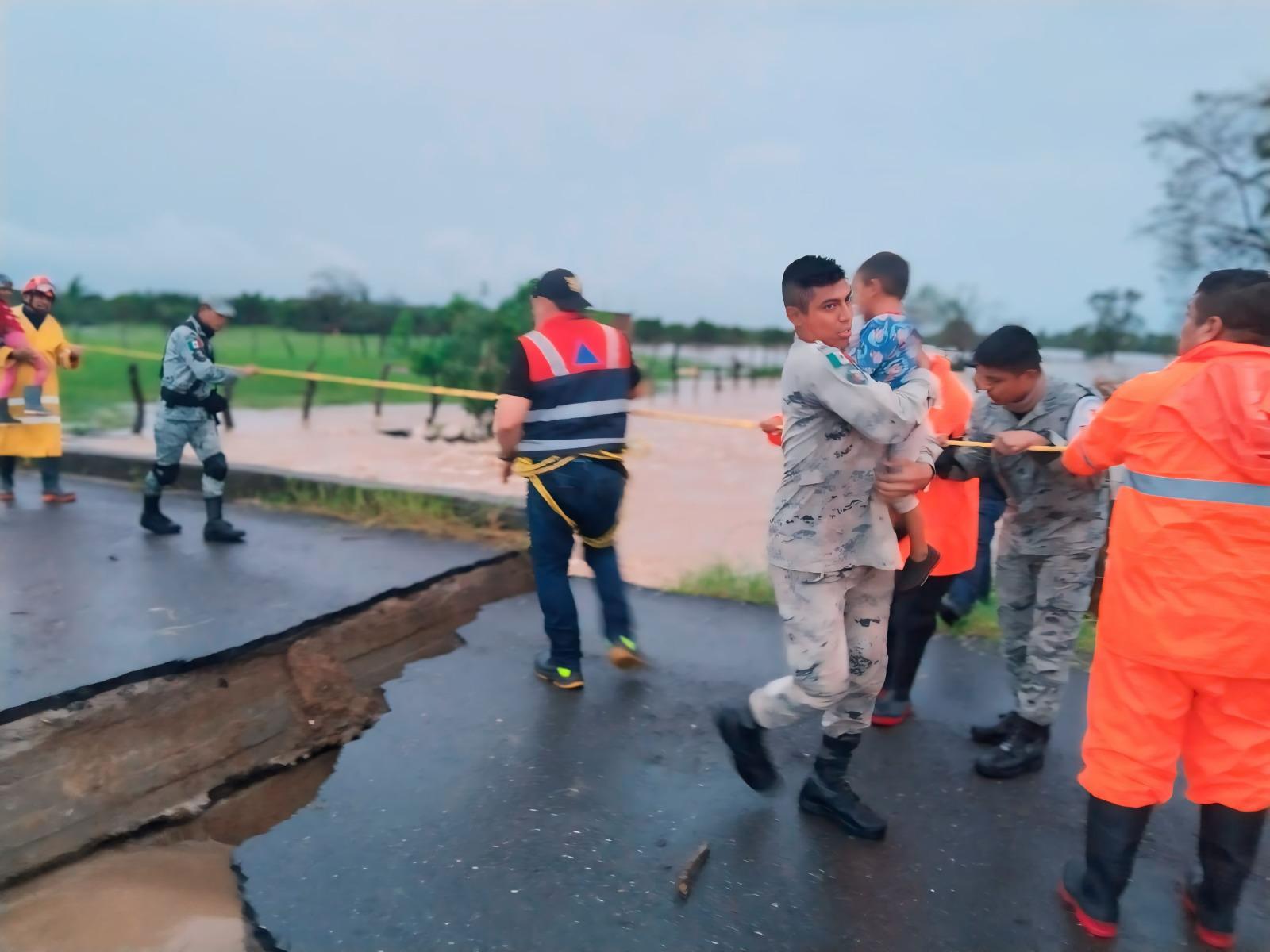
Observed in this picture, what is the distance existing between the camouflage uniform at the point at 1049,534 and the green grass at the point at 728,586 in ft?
6.88

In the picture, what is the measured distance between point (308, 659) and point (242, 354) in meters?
19.9

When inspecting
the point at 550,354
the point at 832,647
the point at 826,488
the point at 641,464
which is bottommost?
the point at 641,464

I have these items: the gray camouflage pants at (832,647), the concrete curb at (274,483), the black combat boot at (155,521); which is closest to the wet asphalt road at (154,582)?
the black combat boot at (155,521)

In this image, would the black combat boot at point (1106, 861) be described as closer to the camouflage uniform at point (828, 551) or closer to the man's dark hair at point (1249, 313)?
the camouflage uniform at point (828, 551)

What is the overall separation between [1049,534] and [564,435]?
201 centimetres

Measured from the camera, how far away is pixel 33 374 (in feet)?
22.0

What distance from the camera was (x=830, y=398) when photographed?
264 cm

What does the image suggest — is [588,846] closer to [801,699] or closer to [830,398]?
[801,699]

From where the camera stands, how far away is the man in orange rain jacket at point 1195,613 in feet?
7.57

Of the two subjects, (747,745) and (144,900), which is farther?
(747,745)

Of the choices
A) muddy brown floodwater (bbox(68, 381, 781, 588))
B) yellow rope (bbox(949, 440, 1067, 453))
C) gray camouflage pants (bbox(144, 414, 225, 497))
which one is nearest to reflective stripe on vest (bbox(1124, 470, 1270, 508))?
yellow rope (bbox(949, 440, 1067, 453))

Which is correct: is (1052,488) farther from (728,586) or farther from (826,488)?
(728,586)

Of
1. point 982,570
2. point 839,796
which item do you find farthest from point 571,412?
point 982,570

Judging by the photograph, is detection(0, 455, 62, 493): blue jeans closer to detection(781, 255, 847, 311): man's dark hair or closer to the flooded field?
the flooded field
